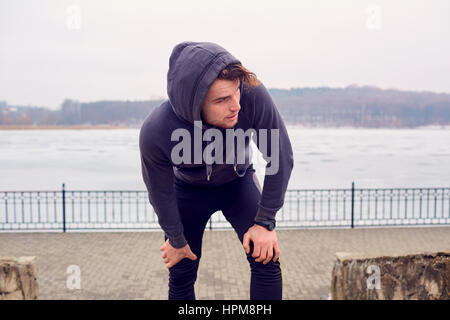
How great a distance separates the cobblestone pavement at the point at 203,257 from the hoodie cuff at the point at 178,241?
434 centimetres

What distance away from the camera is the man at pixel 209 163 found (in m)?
2.13

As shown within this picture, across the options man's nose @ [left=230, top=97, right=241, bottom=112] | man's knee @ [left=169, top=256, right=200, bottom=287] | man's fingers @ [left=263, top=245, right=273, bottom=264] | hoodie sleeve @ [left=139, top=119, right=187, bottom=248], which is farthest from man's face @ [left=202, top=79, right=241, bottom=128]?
man's knee @ [left=169, top=256, right=200, bottom=287]

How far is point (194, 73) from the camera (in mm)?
2074

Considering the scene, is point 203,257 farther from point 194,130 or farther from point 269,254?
point 194,130

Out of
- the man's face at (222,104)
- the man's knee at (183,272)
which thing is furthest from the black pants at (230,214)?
the man's face at (222,104)

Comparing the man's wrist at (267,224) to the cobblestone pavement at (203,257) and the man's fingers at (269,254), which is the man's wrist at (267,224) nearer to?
the man's fingers at (269,254)

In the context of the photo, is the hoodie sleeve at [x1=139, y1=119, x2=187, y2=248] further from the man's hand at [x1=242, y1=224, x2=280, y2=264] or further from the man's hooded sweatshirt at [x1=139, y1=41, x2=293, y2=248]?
the man's hand at [x1=242, y1=224, x2=280, y2=264]

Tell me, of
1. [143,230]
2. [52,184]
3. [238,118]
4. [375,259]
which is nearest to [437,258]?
[375,259]

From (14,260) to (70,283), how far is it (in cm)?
298

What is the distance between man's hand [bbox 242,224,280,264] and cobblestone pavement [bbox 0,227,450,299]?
4.38 metres

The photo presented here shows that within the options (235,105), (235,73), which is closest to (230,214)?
(235,105)

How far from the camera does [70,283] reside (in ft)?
22.9
